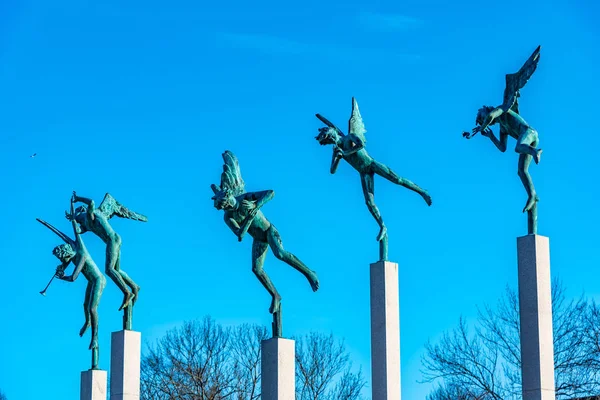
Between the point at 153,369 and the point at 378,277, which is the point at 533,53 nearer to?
the point at 378,277

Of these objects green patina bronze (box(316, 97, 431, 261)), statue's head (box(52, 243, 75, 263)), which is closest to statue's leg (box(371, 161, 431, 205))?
green patina bronze (box(316, 97, 431, 261))

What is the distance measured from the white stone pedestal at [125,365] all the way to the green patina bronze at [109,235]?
28 cm

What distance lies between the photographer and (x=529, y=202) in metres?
22.6

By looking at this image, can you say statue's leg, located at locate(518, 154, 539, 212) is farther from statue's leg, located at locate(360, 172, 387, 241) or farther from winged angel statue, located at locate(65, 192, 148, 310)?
winged angel statue, located at locate(65, 192, 148, 310)

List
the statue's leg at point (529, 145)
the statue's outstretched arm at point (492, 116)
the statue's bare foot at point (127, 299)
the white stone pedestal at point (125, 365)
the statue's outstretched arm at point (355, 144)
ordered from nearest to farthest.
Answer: the statue's leg at point (529, 145) < the statue's outstretched arm at point (492, 116) < the statue's outstretched arm at point (355, 144) < the white stone pedestal at point (125, 365) < the statue's bare foot at point (127, 299)

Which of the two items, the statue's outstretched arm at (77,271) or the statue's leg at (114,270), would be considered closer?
the statue's leg at (114,270)

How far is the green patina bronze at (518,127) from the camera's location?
2273 cm

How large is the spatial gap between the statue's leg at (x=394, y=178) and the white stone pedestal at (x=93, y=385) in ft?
20.6

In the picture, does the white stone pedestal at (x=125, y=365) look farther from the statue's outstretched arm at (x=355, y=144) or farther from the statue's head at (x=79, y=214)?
the statue's outstretched arm at (x=355, y=144)

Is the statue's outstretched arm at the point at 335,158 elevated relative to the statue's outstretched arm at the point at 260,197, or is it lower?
elevated

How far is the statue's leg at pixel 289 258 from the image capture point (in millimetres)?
23750

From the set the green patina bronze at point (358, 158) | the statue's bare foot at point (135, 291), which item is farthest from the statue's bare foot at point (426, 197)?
the statue's bare foot at point (135, 291)

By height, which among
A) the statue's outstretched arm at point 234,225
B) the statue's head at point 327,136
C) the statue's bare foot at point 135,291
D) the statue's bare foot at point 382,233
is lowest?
the statue's bare foot at point 135,291

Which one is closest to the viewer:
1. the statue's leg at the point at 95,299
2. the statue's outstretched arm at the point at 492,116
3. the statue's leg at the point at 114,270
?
the statue's outstretched arm at the point at 492,116
